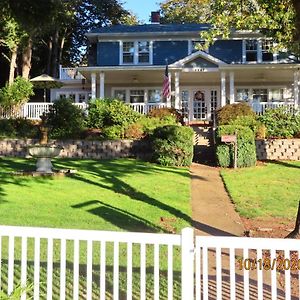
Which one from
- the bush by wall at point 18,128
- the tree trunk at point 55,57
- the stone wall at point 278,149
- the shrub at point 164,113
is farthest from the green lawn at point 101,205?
the tree trunk at point 55,57

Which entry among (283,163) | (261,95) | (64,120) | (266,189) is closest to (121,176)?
(266,189)

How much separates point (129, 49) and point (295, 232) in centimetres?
2514

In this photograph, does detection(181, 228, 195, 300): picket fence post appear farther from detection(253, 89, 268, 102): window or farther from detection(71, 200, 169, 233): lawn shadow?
detection(253, 89, 268, 102): window

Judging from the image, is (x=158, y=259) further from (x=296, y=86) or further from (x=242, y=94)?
(x=242, y=94)

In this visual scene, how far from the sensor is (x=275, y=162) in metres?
19.2

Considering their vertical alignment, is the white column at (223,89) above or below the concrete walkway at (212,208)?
above

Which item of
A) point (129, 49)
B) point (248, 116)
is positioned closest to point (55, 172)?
point (248, 116)

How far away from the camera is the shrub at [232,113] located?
22438 mm

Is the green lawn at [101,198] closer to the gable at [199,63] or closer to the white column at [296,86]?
the gable at [199,63]

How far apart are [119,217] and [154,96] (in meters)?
22.7

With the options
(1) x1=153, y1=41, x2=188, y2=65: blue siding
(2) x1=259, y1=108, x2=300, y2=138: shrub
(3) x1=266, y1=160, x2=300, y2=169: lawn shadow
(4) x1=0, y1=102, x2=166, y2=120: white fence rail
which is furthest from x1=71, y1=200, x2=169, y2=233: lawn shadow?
(1) x1=153, y1=41, x2=188, y2=65: blue siding

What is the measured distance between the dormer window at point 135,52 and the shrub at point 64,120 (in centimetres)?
907

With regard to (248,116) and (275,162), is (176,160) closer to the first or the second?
(275,162)

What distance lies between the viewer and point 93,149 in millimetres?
20312
